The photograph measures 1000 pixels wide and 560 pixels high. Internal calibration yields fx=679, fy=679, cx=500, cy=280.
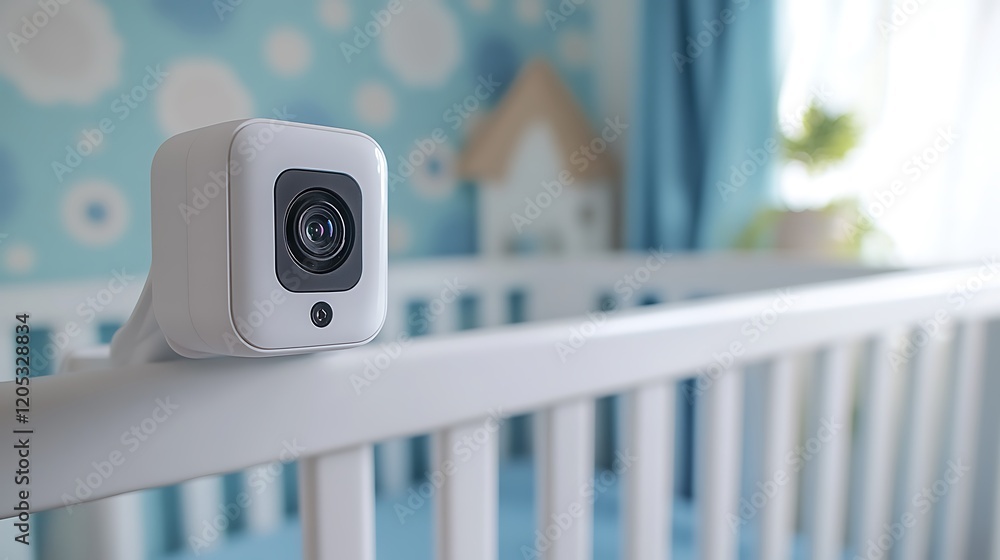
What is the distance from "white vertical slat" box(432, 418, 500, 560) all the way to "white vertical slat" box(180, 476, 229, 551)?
59cm

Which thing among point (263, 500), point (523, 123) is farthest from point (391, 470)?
point (523, 123)

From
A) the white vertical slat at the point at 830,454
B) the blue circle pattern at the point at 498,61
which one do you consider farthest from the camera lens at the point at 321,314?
the blue circle pattern at the point at 498,61

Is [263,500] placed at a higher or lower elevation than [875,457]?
lower

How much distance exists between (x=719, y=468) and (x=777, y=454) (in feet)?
0.28

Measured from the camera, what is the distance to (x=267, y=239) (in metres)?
0.29

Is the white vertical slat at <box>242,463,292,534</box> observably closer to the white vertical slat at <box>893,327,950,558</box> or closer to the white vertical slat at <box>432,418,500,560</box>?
the white vertical slat at <box>432,418,500,560</box>

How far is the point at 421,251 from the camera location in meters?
1.45

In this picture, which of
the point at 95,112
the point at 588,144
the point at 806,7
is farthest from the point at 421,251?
the point at 806,7

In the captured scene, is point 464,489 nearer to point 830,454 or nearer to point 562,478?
point 562,478

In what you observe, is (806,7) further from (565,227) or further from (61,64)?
(61,64)

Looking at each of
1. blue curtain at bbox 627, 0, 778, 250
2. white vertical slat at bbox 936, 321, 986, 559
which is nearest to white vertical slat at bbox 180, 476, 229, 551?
white vertical slat at bbox 936, 321, 986, 559

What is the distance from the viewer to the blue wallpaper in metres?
0.99

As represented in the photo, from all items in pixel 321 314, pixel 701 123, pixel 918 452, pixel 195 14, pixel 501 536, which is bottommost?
pixel 501 536

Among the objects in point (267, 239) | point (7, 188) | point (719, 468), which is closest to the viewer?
point (267, 239)
